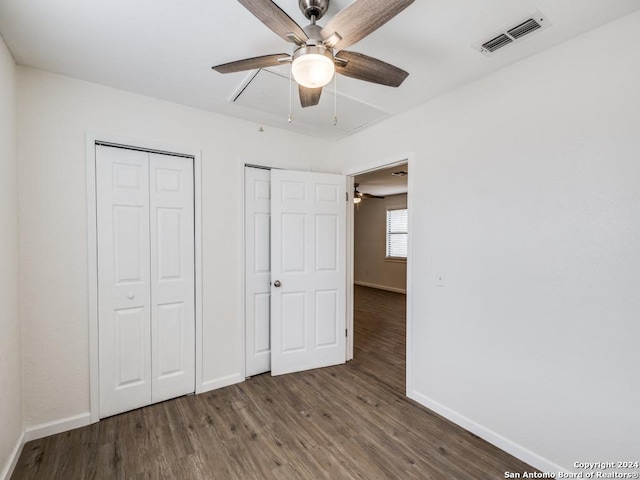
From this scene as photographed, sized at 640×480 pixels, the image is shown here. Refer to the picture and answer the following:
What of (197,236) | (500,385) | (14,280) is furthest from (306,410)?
(14,280)

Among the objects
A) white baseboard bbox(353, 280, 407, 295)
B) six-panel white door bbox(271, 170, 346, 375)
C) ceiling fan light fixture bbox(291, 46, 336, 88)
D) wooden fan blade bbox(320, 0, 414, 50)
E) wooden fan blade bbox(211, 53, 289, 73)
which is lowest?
white baseboard bbox(353, 280, 407, 295)

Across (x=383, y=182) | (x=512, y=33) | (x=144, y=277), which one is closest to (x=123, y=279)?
(x=144, y=277)

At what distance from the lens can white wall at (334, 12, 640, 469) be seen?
1.55 m

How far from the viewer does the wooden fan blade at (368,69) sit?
1449mm

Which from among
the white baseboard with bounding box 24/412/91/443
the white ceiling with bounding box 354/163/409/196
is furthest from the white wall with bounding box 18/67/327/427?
the white ceiling with bounding box 354/163/409/196

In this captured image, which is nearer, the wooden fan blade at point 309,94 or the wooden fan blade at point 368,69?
the wooden fan blade at point 368,69

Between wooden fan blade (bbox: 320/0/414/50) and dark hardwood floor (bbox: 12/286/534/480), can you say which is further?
dark hardwood floor (bbox: 12/286/534/480)

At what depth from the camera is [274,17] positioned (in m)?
1.19

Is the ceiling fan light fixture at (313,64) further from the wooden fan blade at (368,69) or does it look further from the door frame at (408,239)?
the door frame at (408,239)

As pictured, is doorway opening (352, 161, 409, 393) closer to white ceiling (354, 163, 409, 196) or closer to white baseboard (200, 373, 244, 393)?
white ceiling (354, 163, 409, 196)

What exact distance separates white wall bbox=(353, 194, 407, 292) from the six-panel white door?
4.50 m

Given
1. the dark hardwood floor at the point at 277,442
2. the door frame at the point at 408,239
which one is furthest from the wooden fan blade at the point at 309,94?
the dark hardwood floor at the point at 277,442

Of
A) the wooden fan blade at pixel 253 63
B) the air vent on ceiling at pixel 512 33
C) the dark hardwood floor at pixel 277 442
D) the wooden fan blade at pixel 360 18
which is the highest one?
the air vent on ceiling at pixel 512 33

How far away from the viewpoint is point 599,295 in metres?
1.61
